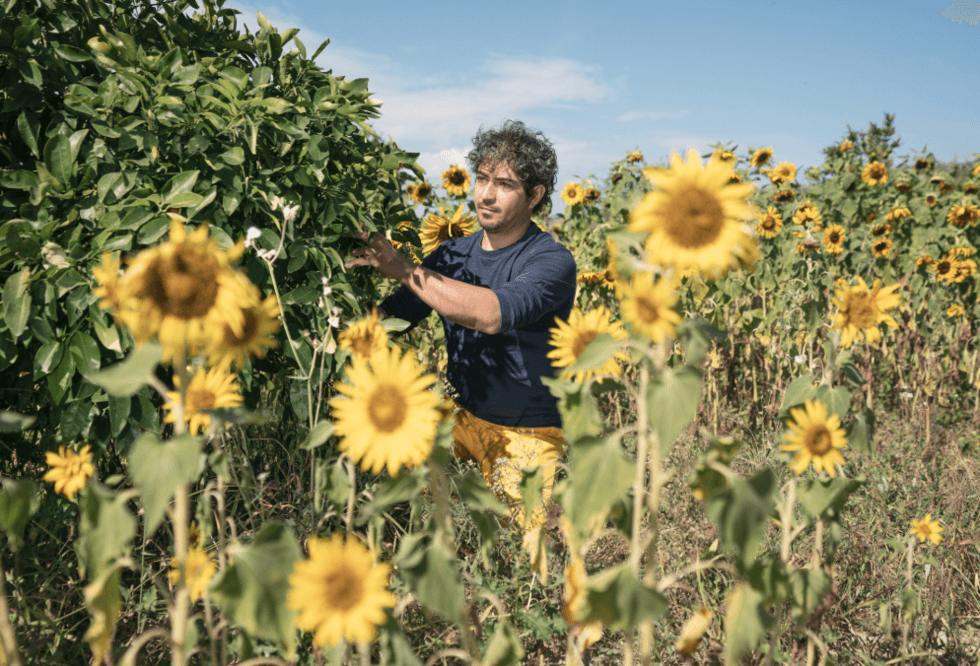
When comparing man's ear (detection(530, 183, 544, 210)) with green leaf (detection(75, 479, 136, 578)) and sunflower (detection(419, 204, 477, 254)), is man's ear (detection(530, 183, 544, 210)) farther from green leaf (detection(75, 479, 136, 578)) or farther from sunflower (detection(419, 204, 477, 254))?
green leaf (detection(75, 479, 136, 578))

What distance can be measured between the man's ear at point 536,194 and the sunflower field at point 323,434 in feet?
1.18

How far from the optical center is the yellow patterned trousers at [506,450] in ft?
7.54

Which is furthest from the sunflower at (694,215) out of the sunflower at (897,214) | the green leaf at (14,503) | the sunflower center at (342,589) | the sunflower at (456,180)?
the sunflower at (897,214)

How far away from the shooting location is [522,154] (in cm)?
290

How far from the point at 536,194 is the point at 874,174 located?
4068 mm

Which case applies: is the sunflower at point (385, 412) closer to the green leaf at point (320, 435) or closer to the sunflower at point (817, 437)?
the green leaf at point (320, 435)

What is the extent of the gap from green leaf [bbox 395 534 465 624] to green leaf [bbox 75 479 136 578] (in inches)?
14.8

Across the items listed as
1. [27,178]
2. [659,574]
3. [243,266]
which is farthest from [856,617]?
[27,178]

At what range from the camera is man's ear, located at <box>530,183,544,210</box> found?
2.96 metres

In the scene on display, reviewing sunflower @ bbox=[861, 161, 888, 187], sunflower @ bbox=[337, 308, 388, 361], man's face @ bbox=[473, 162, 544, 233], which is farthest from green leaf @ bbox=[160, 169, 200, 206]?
sunflower @ bbox=[861, 161, 888, 187]

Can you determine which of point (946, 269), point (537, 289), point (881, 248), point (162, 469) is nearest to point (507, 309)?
point (537, 289)

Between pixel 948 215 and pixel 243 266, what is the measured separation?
549 cm

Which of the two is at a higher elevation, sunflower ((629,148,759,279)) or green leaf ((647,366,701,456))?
sunflower ((629,148,759,279))

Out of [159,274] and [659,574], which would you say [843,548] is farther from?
[159,274]
